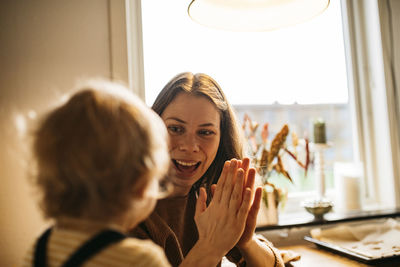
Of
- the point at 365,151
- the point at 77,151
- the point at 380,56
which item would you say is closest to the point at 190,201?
the point at 77,151

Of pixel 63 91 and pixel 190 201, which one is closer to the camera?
pixel 190 201

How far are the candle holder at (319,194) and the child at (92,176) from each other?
Result: 1.26 metres

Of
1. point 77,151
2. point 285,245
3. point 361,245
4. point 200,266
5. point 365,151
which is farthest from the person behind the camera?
point 365,151

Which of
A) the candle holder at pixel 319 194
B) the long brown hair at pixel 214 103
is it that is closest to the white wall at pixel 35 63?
the long brown hair at pixel 214 103

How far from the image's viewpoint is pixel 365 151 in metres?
1.92

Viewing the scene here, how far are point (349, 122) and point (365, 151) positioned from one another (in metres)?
0.19

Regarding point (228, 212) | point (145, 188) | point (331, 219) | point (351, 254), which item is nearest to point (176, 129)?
point (228, 212)

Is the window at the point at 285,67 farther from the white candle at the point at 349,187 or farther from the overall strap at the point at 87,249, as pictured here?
the overall strap at the point at 87,249

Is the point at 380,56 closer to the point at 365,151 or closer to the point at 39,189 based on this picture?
the point at 365,151

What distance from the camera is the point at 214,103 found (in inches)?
41.9

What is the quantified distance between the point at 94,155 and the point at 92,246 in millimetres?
118

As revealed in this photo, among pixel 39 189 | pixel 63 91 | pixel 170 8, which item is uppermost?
pixel 170 8

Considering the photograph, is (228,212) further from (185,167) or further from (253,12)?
(253,12)

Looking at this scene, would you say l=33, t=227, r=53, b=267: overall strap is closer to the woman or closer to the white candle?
the woman
